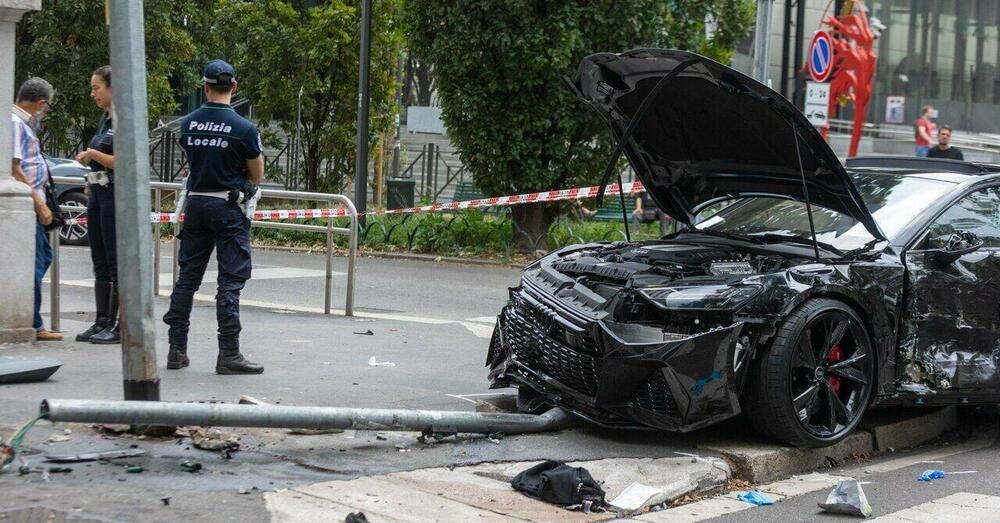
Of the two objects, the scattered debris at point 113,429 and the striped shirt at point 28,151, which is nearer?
the scattered debris at point 113,429

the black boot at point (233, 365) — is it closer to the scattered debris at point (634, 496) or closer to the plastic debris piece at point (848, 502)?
the scattered debris at point (634, 496)

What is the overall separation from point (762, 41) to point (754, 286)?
10.6m

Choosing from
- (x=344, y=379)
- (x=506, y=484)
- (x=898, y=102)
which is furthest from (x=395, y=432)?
(x=898, y=102)

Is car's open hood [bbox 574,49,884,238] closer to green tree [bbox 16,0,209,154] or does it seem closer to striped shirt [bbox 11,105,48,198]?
striped shirt [bbox 11,105,48,198]

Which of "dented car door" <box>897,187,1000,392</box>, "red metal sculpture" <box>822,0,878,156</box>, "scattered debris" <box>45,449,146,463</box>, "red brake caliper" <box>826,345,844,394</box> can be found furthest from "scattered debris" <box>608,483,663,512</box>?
"red metal sculpture" <box>822,0,878,156</box>

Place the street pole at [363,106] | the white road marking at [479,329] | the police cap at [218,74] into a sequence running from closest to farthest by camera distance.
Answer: the police cap at [218,74], the white road marking at [479,329], the street pole at [363,106]

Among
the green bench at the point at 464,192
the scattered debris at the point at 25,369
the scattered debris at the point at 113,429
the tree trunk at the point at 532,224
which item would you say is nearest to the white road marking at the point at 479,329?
the scattered debris at the point at 25,369

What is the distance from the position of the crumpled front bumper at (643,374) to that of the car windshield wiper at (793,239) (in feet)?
3.72

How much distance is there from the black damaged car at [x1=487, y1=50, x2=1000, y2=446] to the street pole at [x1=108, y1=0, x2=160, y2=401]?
1.99 metres

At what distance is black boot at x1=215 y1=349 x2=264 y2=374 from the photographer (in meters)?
7.40

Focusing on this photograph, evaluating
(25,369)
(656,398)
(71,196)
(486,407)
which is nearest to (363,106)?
(71,196)

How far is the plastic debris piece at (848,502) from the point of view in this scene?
17.1ft

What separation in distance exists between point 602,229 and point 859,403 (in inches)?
501

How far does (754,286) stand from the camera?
5828 mm
